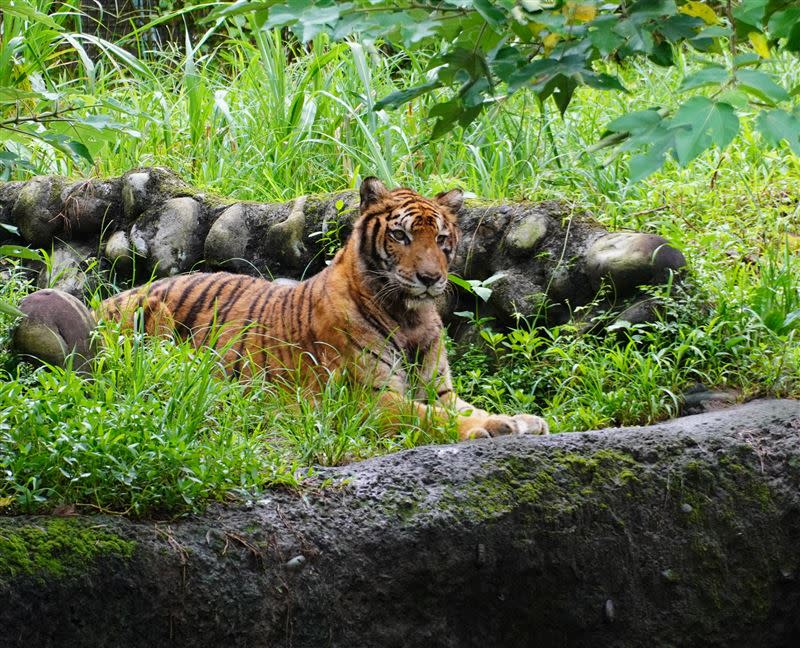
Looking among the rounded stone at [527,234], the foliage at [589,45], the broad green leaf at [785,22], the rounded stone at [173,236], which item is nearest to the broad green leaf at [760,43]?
the foliage at [589,45]

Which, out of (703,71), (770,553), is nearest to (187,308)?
(770,553)

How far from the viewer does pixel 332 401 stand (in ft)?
15.0

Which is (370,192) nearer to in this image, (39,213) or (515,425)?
(515,425)

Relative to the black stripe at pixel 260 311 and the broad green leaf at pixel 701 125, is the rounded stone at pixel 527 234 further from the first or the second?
the broad green leaf at pixel 701 125

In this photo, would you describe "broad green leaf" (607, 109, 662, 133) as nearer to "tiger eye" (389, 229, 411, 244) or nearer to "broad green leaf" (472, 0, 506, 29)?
"broad green leaf" (472, 0, 506, 29)

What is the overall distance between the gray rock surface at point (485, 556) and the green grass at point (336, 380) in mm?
264

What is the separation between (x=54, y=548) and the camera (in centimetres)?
303

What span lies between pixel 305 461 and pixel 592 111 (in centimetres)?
497

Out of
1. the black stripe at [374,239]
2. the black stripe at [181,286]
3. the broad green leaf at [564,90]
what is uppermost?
the broad green leaf at [564,90]

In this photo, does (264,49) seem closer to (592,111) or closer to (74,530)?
(592,111)

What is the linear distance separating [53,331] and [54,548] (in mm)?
1540

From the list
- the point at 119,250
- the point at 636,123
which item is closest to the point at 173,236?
the point at 119,250

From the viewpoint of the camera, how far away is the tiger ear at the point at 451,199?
566 centimetres

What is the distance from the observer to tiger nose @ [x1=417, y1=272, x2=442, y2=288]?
17.3 ft
